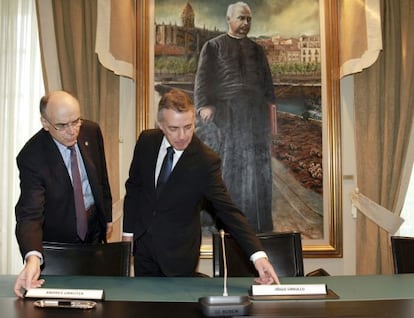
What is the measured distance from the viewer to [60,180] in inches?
97.0

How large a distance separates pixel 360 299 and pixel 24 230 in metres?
1.38

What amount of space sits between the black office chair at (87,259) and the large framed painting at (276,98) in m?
1.48

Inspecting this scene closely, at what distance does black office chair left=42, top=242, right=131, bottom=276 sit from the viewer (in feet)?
7.47

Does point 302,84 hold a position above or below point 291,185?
above

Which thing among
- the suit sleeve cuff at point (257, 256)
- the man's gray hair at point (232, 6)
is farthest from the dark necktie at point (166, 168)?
the man's gray hair at point (232, 6)

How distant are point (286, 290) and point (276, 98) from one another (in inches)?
84.1

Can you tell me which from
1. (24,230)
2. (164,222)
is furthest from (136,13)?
(24,230)

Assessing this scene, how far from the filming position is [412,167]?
3662 mm

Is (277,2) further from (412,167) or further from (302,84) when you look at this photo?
(412,167)

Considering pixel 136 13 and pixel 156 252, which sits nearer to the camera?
pixel 156 252

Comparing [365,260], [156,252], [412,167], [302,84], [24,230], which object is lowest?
[365,260]

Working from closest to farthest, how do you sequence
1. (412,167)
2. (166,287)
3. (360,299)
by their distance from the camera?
(360,299)
(166,287)
(412,167)

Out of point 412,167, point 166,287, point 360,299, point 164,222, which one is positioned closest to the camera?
point 360,299

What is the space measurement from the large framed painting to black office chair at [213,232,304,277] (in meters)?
1.16
